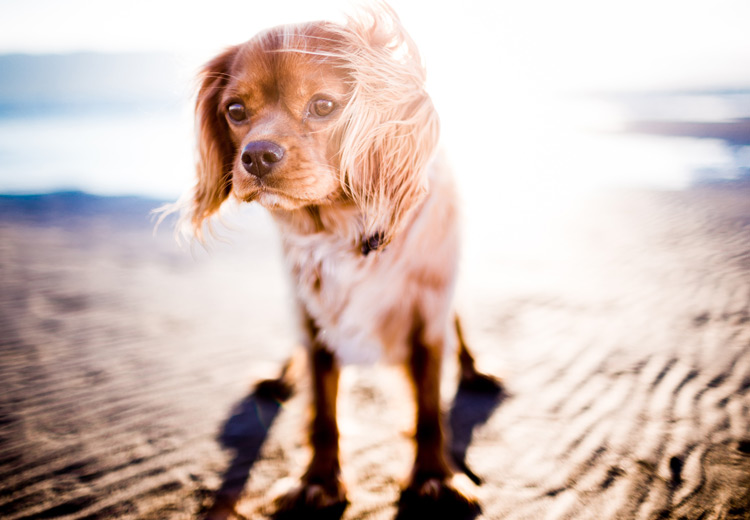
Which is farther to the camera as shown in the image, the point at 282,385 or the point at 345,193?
the point at 282,385

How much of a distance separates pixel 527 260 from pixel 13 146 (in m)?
16.7

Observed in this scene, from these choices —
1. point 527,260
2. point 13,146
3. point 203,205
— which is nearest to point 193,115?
point 203,205

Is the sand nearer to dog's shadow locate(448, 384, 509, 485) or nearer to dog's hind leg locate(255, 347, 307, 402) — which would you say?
dog's shadow locate(448, 384, 509, 485)

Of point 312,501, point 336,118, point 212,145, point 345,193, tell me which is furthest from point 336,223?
point 312,501

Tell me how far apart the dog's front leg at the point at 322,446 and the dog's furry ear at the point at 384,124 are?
2.63ft

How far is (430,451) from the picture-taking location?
228 cm

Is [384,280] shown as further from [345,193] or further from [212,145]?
[212,145]

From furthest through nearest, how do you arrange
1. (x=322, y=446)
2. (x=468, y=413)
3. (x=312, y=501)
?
(x=468, y=413) < (x=322, y=446) < (x=312, y=501)

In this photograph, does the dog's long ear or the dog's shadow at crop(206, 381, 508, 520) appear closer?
the dog's long ear

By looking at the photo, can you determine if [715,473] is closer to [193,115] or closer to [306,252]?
[306,252]

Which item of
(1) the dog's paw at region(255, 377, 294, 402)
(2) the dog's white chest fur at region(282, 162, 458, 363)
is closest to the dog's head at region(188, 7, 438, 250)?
(2) the dog's white chest fur at region(282, 162, 458, 363)

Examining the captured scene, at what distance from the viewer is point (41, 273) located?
5238 mm

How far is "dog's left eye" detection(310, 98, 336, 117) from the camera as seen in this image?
69.1 inches

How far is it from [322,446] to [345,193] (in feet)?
4.58
